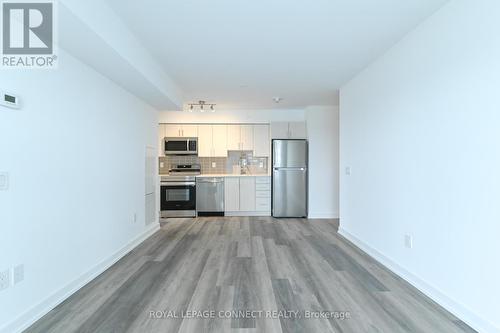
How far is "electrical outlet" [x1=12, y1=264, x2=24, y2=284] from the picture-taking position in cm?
178

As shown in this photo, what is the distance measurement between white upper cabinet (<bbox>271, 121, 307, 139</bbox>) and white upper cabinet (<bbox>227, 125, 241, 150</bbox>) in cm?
79

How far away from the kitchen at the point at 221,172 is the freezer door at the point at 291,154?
21 mm

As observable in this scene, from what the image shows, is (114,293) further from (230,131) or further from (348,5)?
(230,131)

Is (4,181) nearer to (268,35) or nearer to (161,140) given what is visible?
(268,35)

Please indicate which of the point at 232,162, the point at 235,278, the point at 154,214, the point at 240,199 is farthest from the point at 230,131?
the point at 235,278

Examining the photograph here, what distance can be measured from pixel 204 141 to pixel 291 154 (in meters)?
1.98

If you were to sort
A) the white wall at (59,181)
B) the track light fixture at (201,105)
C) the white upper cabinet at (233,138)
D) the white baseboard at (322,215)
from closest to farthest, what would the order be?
1. the white wall at (59,181)
2. the track light fixture at (201,105)
3. the white baseboard at (322,215)
4. the white upper cabinet at (233,138)

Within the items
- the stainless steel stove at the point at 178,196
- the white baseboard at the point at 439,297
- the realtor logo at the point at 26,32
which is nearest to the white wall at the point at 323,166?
the white baseboard at the point at 439,297

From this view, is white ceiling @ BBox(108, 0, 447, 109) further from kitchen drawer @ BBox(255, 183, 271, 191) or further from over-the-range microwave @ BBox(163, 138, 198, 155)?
kitchen drawer @ BBox(255, 183, 271, 191)

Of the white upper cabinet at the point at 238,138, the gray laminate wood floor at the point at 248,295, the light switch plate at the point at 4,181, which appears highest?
the white upper cabinet at the point at 238,138

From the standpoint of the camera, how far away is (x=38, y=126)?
2.01m

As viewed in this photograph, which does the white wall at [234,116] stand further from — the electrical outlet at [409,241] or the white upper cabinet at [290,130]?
the electrical outlet at [409,241]

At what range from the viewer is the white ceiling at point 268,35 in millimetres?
2109

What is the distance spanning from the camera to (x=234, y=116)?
238 inches
